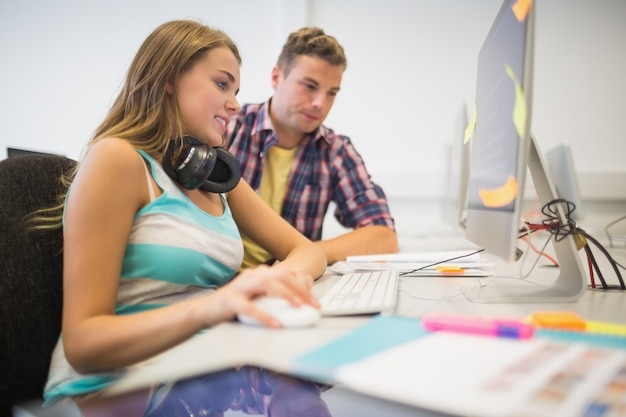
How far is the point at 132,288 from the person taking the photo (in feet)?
2.50

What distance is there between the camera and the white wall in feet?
8.85

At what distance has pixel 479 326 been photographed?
0.53 meters

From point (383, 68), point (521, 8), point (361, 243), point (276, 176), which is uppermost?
point (383, 68)

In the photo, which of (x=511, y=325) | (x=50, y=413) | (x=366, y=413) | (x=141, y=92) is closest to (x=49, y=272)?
(x=50, y=413)

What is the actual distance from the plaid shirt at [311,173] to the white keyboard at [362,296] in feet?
2.52

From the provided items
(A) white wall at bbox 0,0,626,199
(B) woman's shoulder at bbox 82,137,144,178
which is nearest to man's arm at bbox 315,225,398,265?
(B) woman's shoulder at bbox 82,137,144,178

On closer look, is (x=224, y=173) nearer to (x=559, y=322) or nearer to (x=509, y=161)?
(x=509, y=161)

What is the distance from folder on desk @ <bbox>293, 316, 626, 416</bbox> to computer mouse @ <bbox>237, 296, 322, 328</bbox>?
0.20ft

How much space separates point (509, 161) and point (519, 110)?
3.1 inches

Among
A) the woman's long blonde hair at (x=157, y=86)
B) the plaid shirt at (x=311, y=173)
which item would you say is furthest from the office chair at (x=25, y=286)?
the plaid shirt at (x=311, y=173)

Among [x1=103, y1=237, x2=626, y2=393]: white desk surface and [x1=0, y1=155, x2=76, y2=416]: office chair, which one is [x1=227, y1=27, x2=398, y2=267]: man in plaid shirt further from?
[x1=0, y1=155, x2=76, y2=416]: office chair

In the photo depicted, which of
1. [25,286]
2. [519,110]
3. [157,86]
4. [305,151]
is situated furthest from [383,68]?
[25,286]

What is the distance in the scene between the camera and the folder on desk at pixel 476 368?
13.9 inches

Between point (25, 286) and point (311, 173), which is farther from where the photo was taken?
point (311, 173)
